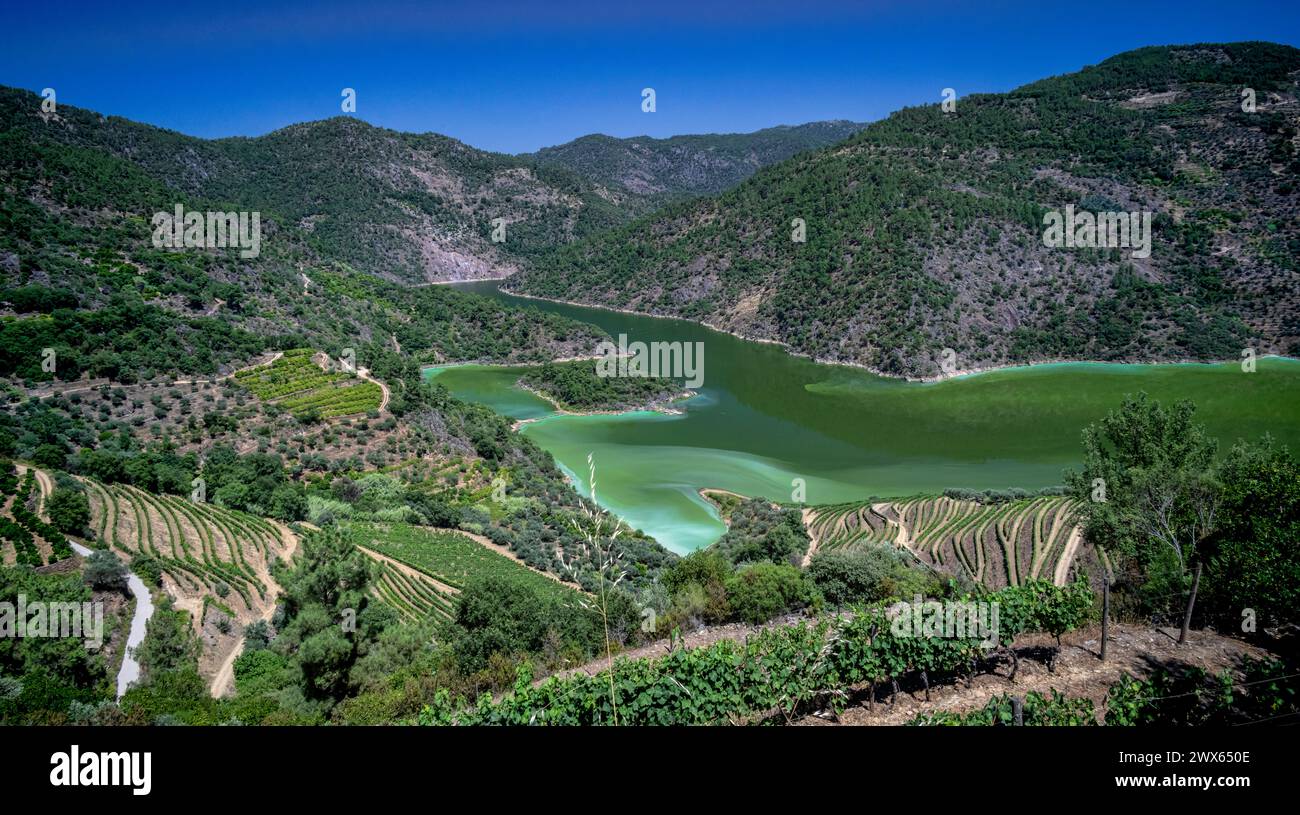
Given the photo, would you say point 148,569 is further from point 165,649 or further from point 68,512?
point 165,649

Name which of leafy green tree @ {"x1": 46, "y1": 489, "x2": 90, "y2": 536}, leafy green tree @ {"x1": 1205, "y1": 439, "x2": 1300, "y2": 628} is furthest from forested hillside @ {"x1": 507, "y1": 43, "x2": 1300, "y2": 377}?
leafy green tree @ {"x1": 46, "y1": 489, "x2": 90, "y2": 536}

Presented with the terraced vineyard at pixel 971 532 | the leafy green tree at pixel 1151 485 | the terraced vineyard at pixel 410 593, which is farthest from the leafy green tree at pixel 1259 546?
the terraced vineyard at pixel 410 593

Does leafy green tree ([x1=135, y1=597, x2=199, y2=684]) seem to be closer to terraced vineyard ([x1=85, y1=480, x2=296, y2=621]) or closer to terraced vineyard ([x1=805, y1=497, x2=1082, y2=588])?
terraced vineyard ([x1=85, y1=480, x2=296, y2=621])

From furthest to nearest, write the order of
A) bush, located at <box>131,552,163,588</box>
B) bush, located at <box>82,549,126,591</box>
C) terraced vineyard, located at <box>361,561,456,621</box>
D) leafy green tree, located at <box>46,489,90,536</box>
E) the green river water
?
the green river water → terraced vineyard, located at <box>361,561,456,621</box> → leafy green tree, located at <box>46,489,90,536</box> → bush, located at <box>131,552,163,588</box> → bush, located at <box>82,549,126,591</box>

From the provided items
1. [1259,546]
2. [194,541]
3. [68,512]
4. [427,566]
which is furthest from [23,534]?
[1259,546]
